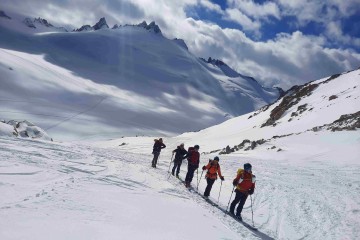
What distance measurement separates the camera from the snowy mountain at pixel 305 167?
16.1 metres

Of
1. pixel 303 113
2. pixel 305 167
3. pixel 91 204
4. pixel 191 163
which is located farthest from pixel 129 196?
pixel 303 113

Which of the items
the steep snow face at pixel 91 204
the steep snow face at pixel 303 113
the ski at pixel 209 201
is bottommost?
the steep snow face at pixel 91 204

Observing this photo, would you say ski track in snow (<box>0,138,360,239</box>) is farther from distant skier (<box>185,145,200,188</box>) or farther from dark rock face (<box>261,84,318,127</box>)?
dark rock face (<box>261,84,318,127</box>)

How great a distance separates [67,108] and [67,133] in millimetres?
36985

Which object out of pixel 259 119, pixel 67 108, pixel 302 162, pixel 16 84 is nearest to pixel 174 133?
pixel 67 108

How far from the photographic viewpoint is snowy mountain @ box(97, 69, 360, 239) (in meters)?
16.1

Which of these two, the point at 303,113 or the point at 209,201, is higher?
the point at 303,113

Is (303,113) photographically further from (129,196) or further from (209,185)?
(129,196)

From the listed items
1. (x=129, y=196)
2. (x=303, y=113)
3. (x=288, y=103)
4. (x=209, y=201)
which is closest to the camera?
(x=129, y=196)

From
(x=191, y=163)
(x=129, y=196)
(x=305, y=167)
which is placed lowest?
(x=129, y=196)

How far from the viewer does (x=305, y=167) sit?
102ft

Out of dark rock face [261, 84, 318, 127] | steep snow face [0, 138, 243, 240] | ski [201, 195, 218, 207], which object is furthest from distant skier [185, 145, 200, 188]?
dark rock face [261, 84, 318, 127]

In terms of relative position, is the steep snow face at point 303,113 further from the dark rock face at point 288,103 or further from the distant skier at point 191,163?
the distant skier at point 191,163

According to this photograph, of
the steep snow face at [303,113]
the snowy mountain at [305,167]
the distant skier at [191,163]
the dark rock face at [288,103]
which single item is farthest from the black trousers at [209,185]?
the dark rock face at [288,103]
